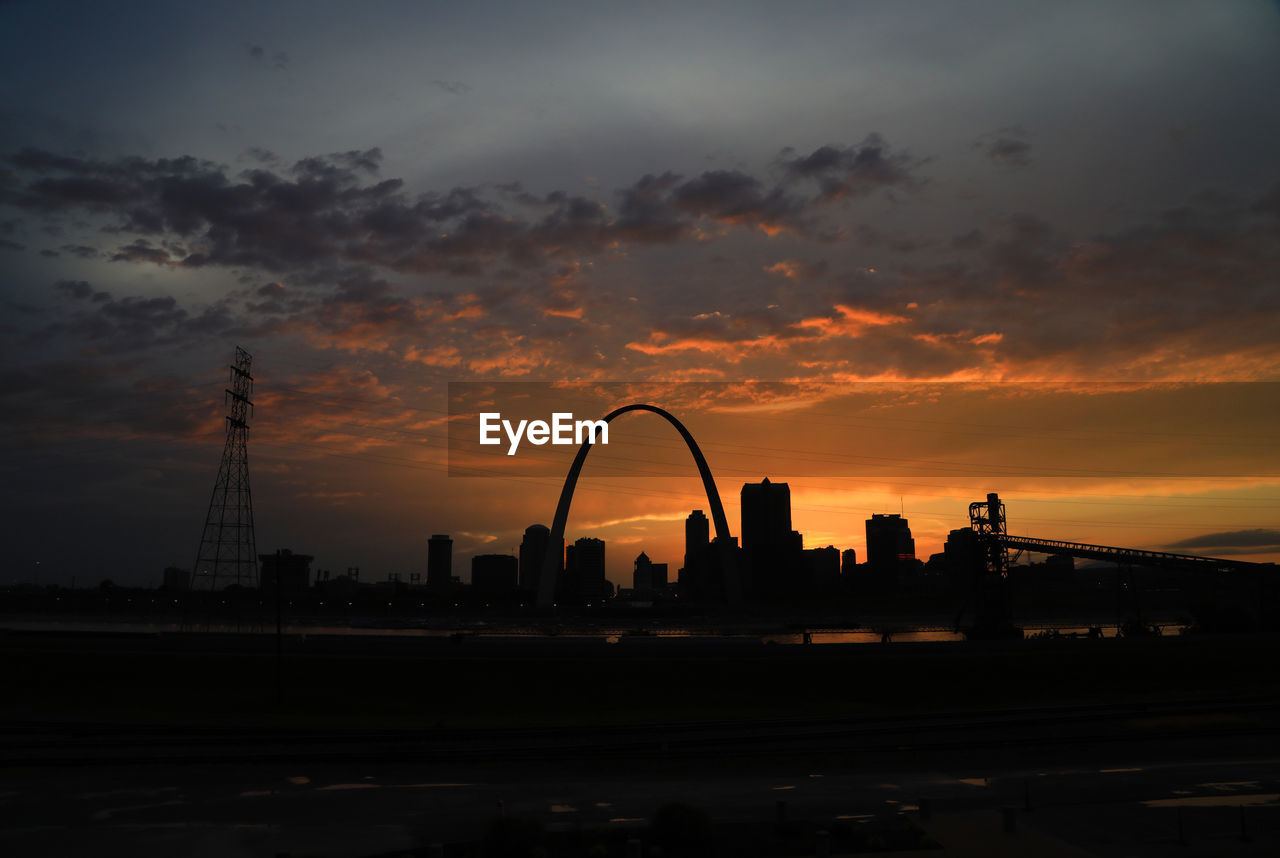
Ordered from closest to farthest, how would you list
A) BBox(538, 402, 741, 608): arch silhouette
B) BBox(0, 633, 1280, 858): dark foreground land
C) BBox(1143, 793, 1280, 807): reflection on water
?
BBox(0, 633, 1280, 858): dark foreground land → BBox(1143, 793, 1280, 807): reflection on water → BBox(538, 402, 741, 608): arch silhouette

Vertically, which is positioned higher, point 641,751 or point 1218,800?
point 1218,800

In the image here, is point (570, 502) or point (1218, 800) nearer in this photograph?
point (1218, 800)

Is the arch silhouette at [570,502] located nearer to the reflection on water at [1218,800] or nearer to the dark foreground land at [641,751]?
the dark foreground land at [641,751]

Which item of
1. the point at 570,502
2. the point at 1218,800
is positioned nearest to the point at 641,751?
the point at 1218,800

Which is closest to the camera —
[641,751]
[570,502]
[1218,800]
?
[1218,800]

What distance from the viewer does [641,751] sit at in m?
27.2

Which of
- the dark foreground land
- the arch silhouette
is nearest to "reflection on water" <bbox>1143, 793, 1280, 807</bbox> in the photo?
the dark foreground land

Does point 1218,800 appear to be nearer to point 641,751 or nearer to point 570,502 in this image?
point 641,751

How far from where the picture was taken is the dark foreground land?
703 inches

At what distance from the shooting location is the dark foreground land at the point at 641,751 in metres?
17.9

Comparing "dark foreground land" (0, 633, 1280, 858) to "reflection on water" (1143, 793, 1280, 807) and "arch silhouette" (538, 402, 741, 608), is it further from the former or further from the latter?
"arch silhouette" (538, 402, 741, 608)

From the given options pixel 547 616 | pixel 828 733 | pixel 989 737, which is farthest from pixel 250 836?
pixel 547 616

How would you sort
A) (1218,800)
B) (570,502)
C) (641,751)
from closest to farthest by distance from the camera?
(1218,800), (641,751), (570,502)

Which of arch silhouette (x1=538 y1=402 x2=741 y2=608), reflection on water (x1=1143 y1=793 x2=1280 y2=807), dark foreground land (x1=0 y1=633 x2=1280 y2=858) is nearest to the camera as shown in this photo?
dark foreground land (x1=0 y1=633 x2=1280 y2=858)
